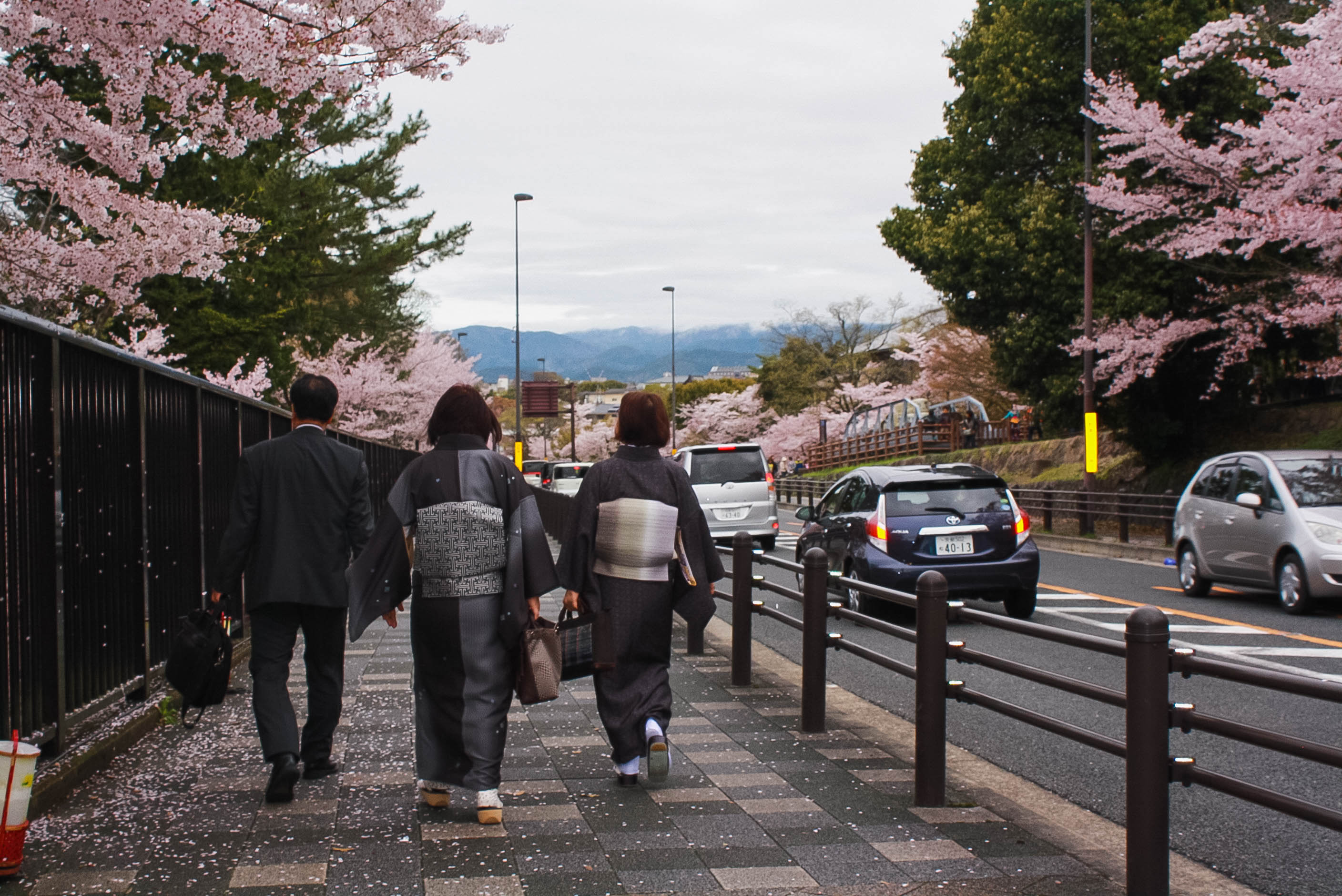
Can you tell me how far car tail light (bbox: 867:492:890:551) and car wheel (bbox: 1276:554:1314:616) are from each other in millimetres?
3834

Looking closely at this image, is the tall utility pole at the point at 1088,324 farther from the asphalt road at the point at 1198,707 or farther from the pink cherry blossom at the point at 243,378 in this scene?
the pink cherry blossom at the point at 243,378

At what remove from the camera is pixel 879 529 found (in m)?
11.3

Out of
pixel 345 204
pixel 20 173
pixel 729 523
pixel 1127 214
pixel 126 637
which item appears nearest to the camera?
pixel 126 637

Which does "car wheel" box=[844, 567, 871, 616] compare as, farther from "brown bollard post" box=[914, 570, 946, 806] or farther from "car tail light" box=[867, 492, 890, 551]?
"brown bollard post" box=[914, 570, 946, 806]

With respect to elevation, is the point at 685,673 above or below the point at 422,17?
below

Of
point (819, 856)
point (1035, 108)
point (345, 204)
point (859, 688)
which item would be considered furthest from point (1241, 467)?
point (345, 204)

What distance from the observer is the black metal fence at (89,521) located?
4.62 meters

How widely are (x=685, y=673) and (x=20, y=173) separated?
7.26 metres

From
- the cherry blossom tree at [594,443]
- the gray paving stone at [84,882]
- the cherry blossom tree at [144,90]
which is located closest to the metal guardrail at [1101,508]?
the cherry blossom tree at [144,90]

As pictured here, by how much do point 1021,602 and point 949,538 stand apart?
977mm

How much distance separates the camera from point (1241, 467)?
12.6 meters

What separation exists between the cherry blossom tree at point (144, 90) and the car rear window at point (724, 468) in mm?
8552

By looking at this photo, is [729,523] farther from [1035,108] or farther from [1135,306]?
[1035,108]

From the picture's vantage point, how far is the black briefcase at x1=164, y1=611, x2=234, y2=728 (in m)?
5.06
